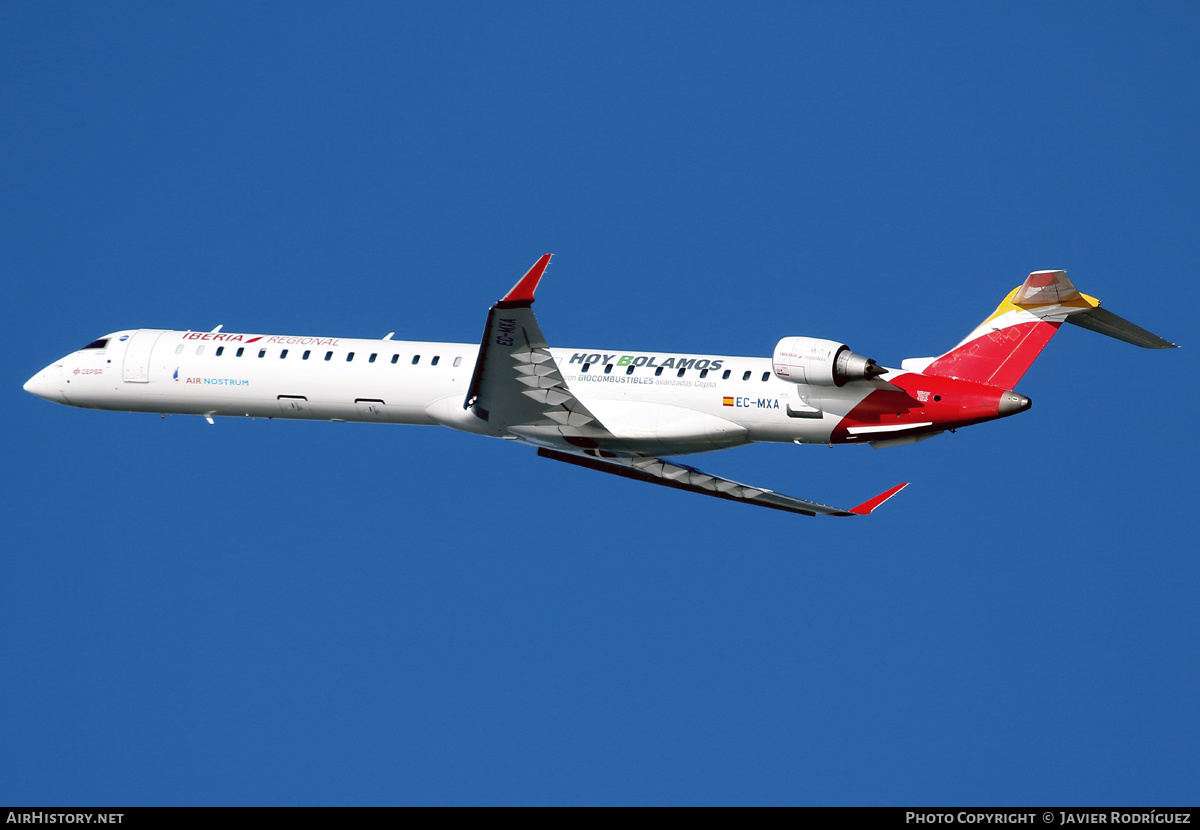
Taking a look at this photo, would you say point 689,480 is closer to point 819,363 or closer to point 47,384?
point 819,363

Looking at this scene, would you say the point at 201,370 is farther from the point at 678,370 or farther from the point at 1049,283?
the point at 1049,283

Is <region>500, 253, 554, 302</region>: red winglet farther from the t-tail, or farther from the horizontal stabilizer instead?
the horizontal stabilizer

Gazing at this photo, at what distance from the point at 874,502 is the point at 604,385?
254 inches

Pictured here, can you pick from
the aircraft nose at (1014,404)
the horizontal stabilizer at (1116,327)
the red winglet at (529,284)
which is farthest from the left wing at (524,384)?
the horizontal stabilizer at (1116,327)

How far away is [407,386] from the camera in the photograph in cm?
3700

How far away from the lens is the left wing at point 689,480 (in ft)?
123

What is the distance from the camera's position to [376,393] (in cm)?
3722

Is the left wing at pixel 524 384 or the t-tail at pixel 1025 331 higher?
the t-tail at pixel 1025 331

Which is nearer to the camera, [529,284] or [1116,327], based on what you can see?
[529,284]

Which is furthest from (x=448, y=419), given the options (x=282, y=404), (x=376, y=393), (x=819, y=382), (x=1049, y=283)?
(x=1049, y=283)

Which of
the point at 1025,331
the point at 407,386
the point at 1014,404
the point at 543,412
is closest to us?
the point at 1014,404

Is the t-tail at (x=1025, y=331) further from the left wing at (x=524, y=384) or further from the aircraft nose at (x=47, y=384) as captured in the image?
the aircraft nose at (x=47, y=384)

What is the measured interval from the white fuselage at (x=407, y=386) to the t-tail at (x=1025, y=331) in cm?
243

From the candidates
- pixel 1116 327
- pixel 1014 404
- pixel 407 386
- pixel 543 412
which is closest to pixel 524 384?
pixel 543 412
